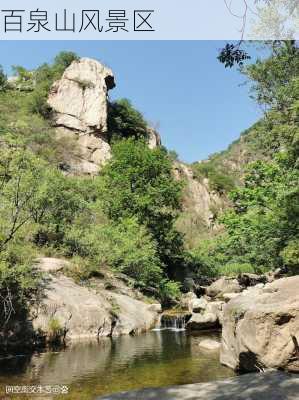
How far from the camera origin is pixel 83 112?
177ft

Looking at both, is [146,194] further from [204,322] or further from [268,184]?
[204,322]

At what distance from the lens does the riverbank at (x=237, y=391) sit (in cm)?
612

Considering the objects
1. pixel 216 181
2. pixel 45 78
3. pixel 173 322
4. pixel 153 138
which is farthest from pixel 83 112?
pixel 173 322

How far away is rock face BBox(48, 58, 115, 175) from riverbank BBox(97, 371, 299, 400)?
148 ft

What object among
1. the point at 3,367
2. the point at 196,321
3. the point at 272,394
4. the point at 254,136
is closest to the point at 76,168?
the point at 254,136

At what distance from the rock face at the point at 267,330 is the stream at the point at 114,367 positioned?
1090mm

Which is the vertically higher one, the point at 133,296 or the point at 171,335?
the point at 133,296

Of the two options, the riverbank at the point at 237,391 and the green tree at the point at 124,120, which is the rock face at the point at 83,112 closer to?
the green tree at the point at 124,120

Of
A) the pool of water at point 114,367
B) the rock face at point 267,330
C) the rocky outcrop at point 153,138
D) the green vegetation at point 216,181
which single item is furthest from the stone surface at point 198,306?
the green vegetation at point 216,181

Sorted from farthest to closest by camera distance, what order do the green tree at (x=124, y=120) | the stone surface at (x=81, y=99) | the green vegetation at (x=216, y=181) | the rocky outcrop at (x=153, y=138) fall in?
the green vegetation at (x=216, y=181) < the rocky outcrop at (x=153, y=138) < the green tree at (x=124, y=120) < the stone surface at (x=81, y=99)

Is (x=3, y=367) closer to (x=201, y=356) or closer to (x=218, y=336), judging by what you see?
(x=201, y=356)

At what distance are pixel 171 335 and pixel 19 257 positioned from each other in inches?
304

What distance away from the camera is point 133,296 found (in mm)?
25094

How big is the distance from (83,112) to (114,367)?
4425cm
